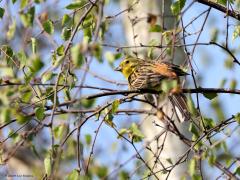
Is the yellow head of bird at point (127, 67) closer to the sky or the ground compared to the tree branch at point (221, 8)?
closer to the ground

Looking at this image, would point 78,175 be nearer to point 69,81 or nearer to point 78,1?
point 69,81

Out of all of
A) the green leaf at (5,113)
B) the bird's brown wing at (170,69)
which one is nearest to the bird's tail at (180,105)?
the bird's brown wing at (170,69)

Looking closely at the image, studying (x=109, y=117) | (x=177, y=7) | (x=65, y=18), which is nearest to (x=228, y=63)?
(x=177, y=7)

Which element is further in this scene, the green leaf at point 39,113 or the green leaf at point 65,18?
the green leaf at point 65,18

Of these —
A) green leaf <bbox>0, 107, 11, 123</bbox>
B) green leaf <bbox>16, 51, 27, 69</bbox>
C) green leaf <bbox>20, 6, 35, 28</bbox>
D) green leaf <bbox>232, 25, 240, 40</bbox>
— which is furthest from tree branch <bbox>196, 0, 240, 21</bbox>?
green leaf <bbox>0, 107, 11, 123</bbox>

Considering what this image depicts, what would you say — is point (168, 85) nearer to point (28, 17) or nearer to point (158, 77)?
point (28, 17)

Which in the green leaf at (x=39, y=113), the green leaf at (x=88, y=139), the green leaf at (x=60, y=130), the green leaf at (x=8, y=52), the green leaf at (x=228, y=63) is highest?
the green leaf at (x=228, y=63)

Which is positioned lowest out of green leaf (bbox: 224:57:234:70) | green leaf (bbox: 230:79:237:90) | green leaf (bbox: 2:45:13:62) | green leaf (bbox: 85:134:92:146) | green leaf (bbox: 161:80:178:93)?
green leaf (bbox: 85:134:92:146)

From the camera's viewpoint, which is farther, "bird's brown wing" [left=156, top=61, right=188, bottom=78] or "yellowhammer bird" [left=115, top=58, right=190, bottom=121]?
"bird's brown wing" [left=156, top=61, right=188, bottom=78]

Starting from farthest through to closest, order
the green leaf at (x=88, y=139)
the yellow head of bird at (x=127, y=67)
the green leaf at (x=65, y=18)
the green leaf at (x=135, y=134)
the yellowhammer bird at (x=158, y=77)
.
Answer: the yellow head of bird at (x=127, y=67) → the yellowhammer bird at (x=158, y=77) → the green leaf at (x=88, y=139) → the green leaf at (x=65, y=18) → the green leaf at (x=135, y=134)

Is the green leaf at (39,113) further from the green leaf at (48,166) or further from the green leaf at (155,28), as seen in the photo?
the green leaf at (155,28)

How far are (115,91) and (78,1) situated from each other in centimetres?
66

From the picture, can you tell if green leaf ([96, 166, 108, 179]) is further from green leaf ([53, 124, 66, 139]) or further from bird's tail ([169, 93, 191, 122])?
bird's tail ([169, 93, 191, 122])

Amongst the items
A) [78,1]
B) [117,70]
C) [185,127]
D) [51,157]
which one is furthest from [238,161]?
[117,70]
